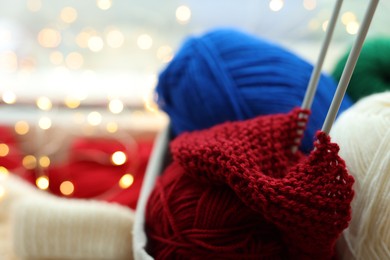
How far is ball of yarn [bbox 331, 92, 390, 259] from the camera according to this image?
41cm

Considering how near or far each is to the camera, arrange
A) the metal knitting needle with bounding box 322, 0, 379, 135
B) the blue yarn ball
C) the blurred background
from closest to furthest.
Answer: the metal knitting needle with bounding box 322, 0, 379, 135 < the blue yarn ball < the blurred background

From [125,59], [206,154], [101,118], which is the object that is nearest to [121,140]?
[101,118]

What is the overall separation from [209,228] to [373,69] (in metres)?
0.37

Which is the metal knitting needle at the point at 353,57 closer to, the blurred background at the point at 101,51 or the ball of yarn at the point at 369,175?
the ball of yarn at the point at 369,175

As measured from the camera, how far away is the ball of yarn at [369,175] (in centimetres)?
41

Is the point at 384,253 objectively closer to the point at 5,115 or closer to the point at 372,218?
the point at 372,218

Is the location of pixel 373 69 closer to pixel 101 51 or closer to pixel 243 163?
pixel 243 163

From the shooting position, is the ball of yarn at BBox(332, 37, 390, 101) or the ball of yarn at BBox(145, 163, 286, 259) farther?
the ball of yarn at BBox(332, 37, 390, 101)

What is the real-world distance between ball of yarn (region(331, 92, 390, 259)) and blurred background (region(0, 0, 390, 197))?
0.40m

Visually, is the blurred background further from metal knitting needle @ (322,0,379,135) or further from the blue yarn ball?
metal knitting needle @ (322,0,379,135)

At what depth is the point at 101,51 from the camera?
3.35ft

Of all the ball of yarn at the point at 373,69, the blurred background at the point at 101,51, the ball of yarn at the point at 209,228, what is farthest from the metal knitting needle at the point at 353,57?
the blurred background at the point at 101,51

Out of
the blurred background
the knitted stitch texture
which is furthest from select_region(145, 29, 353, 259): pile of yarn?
the blurred background

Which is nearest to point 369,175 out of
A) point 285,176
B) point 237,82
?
point 285,176
